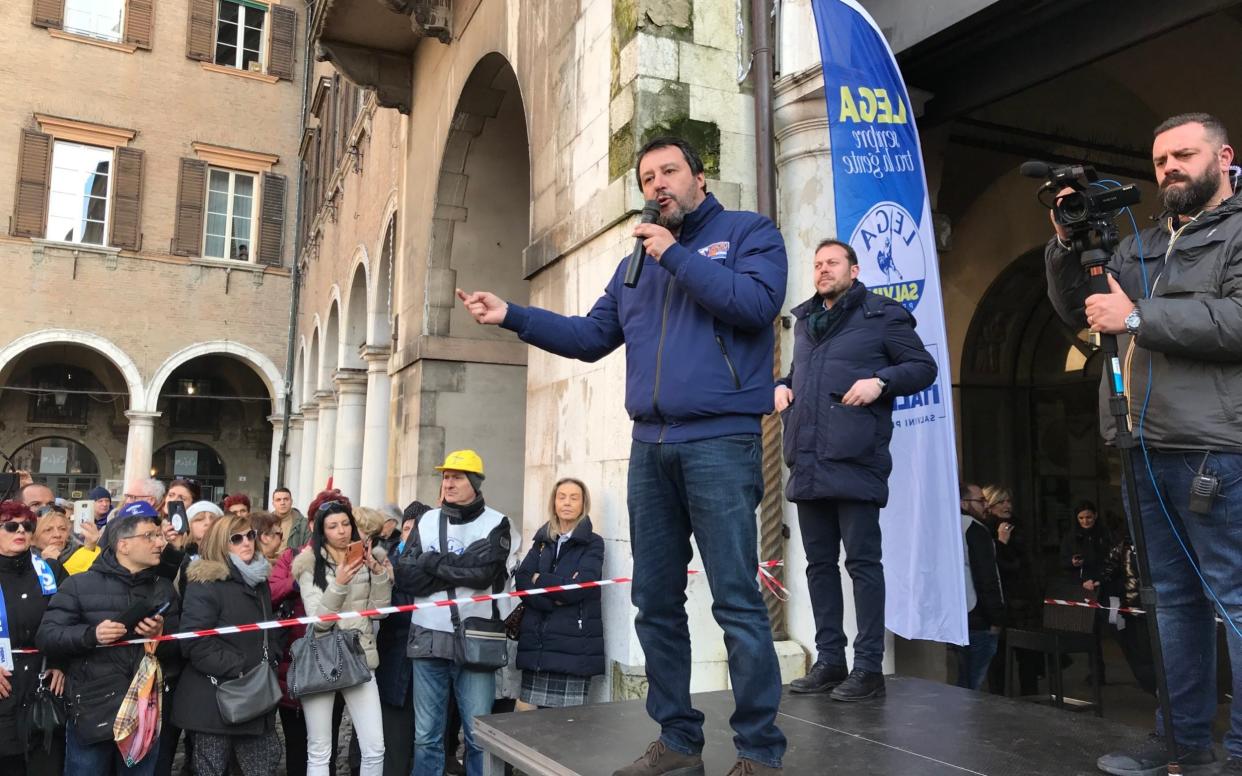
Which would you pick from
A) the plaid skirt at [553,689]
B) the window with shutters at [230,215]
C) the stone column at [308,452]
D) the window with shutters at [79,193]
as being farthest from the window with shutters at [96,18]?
the plaid skirt at [553,689]

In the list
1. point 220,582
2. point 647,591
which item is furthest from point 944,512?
point 220,582

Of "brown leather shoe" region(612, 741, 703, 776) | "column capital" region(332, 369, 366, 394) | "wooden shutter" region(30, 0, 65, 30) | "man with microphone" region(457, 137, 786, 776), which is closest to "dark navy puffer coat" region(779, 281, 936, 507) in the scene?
"man with microphone" region(457, 137, 786, 776)

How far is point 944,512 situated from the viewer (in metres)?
4.74

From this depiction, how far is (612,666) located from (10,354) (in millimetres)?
21261

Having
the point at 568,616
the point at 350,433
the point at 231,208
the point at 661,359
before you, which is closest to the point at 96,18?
the point at 231,208

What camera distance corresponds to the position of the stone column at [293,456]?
23.2 metres

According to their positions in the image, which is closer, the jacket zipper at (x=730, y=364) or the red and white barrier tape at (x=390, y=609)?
the jacket zipper at (x=730, y=364)

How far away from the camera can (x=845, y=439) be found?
3715 millimetres

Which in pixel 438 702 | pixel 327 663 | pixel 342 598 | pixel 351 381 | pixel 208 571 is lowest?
pixel 438 702

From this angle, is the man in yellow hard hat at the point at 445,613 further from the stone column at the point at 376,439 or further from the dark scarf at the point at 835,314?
the stone column at the point at 376,439

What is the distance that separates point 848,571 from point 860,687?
443 millimetres

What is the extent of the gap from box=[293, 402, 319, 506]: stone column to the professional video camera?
1930 cm

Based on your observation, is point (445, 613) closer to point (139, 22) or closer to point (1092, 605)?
point (1092, 605)

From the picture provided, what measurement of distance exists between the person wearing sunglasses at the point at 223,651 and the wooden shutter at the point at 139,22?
22953 mm
